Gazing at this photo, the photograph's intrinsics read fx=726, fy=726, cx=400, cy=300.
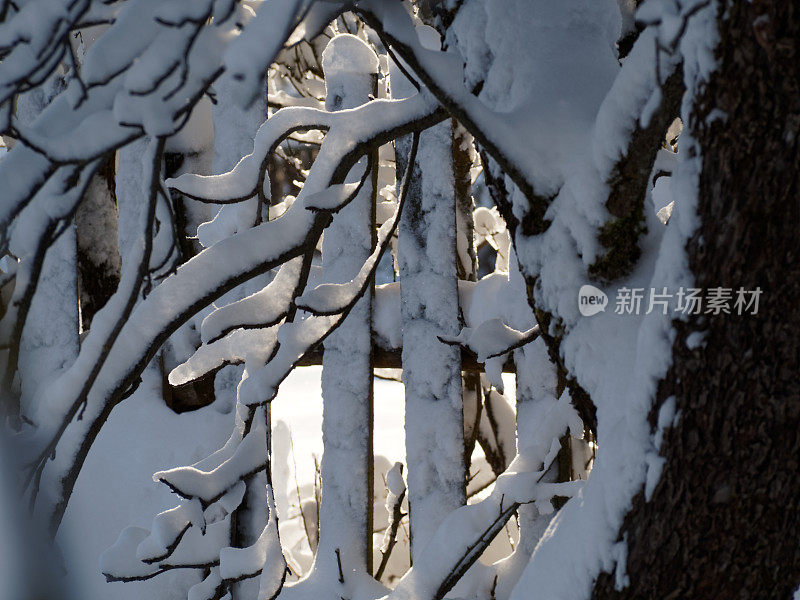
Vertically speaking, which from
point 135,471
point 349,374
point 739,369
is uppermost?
point 739,369

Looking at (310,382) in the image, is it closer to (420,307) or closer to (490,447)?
(490,447)

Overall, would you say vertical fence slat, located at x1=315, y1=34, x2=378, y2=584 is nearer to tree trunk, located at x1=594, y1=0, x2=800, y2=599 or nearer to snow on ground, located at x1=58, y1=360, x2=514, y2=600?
snow on ground, located at x1=58, y1=360, x2=514, y2=600

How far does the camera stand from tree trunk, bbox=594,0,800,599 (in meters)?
0.86

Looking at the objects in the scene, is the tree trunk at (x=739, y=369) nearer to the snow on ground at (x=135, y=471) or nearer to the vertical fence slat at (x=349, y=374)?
the vertical fence slat at (x=349, y=374)

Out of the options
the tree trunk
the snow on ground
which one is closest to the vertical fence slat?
the snow on ground

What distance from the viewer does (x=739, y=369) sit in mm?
927

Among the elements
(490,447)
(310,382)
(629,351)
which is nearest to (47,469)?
(629,351)

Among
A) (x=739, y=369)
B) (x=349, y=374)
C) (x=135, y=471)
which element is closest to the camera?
(x=739, y=369)

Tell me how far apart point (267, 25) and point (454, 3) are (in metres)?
0.58

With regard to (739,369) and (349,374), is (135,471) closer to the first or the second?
(349,374)

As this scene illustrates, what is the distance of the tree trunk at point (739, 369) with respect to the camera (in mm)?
858

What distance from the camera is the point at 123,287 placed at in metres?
1.25

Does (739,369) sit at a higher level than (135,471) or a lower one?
higher

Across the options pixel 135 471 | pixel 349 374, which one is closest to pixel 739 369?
pixel 349 374
